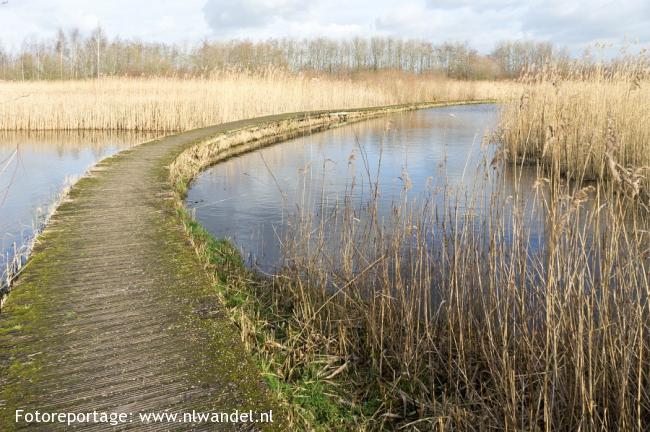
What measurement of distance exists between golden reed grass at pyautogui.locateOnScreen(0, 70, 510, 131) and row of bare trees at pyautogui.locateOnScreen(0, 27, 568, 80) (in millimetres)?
12523

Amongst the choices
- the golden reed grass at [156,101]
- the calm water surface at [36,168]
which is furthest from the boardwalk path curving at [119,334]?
A: the golden reed grass at [156,101]

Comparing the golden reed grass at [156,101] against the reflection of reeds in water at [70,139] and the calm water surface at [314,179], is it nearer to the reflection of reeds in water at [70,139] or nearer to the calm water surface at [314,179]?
the reflection of reeds in water at [70,139]

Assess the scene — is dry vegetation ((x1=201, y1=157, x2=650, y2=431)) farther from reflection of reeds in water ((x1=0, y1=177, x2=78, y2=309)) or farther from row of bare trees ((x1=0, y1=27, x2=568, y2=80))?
row of bare trees ((x1=0, y1=27, x2=568, y2=80))

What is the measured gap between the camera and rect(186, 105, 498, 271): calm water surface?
4.38 m

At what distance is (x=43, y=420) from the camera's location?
5.66ft

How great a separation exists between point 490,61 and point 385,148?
27.9 m

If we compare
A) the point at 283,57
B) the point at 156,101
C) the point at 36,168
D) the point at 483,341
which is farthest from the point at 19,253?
the point at 283,57

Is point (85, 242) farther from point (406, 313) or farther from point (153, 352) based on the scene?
point (406, 313)

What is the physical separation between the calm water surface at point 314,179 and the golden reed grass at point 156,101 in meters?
2.46

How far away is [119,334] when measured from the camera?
227cm

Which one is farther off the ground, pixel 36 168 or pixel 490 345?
pixel 36 168

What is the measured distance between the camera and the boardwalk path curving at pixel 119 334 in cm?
186

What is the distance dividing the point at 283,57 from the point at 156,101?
18423 mm

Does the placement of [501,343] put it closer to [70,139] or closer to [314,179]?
[314,179]
